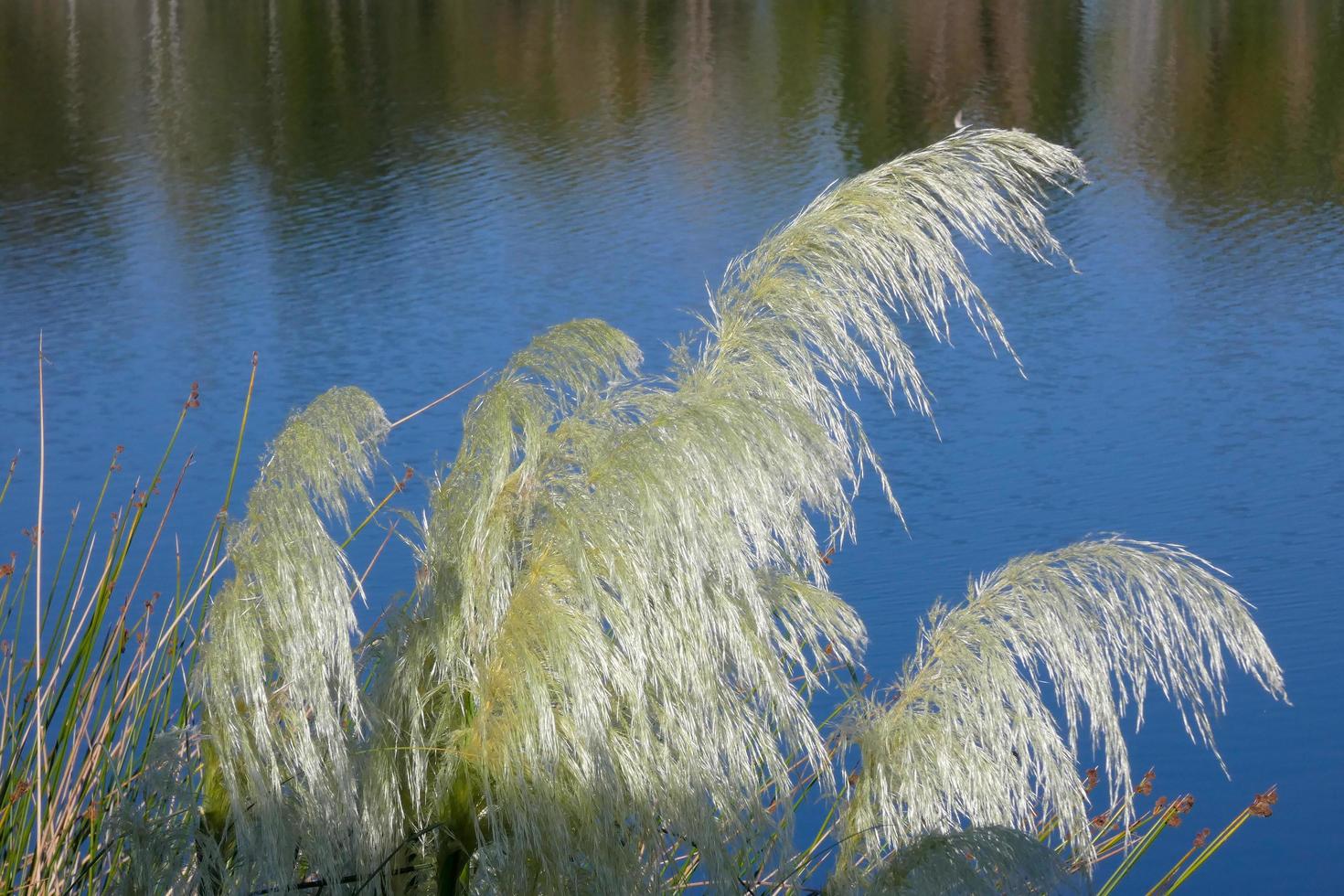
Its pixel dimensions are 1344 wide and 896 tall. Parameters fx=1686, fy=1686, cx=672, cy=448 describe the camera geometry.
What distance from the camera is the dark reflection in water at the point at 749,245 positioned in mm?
5645

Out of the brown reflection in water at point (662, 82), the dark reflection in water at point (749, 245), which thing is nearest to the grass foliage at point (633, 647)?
the dark reflection in water at point (749, 245)

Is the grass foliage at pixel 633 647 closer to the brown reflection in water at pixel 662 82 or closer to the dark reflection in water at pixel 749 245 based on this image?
the dark reflection in water at pixel 749 245

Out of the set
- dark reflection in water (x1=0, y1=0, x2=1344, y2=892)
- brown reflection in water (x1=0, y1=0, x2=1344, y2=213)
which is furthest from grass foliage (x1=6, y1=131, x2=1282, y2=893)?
brown reflection in water (x1=0, y1=0, x2=1344, y2=213)

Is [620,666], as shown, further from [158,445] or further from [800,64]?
[800,64]

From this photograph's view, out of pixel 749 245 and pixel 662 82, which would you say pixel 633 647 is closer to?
pixel 749 245

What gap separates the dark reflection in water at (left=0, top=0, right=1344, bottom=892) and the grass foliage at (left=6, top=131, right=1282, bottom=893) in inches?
108

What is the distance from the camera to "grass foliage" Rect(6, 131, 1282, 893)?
157 centimetres

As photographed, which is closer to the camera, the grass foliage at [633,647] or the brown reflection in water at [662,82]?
the grass foliage at [633,647]

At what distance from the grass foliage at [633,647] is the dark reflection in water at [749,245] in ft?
8.97

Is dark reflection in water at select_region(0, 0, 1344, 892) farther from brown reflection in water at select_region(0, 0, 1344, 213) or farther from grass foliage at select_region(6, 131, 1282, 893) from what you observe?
grass foliage at select_region(6, 131, 1282, 893)

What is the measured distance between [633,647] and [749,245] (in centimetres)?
735

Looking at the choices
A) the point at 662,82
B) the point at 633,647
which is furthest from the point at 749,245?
the point at 633,647

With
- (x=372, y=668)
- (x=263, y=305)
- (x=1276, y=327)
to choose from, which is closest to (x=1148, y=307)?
(x=1276, y=327)

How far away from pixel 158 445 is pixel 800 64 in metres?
10.1
